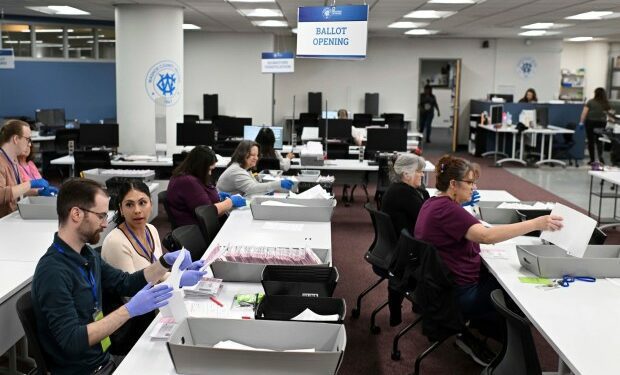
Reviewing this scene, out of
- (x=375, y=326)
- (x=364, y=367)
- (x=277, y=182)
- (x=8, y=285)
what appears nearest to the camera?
(x=8, y=285)

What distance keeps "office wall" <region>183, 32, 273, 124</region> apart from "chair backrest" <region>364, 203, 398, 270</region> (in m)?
11.6

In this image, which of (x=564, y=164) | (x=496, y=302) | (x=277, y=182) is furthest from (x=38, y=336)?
(x=564, y=164)

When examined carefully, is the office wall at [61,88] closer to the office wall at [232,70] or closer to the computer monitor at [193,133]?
the office wall at [232,70]

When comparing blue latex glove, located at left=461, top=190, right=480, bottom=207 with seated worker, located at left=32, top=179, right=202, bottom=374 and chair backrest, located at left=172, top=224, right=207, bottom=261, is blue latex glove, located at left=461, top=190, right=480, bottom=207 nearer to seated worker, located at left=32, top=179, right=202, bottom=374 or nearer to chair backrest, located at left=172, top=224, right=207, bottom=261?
chair backrest, located at left=172, top=224, right=207, bottom=261

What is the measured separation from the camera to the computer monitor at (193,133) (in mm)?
9953

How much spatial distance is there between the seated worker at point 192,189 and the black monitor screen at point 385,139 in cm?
500

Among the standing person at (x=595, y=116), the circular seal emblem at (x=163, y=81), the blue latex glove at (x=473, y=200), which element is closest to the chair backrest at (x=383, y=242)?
the blue latex glove at (x=473, y=200)

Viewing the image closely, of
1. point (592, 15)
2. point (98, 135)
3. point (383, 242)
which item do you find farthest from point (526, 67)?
point (383, 242)

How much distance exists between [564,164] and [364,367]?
1101cm

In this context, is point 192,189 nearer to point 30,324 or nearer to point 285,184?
point 285,184

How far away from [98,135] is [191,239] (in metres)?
6.28

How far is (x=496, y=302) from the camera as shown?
2619 mm

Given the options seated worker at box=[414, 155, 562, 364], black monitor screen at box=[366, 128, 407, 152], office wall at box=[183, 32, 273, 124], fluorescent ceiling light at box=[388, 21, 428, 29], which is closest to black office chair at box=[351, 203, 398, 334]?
seated worker at box=[414, 155, 562, 364]

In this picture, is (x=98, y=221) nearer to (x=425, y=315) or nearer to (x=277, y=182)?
(x=425, y=315)
